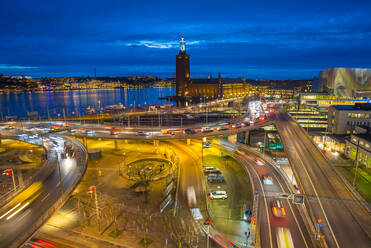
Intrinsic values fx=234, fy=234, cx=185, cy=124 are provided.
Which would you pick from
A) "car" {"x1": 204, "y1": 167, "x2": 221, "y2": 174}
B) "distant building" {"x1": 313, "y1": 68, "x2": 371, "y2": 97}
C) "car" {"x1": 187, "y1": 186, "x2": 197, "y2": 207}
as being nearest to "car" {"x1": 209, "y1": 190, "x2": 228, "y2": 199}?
"car" {"x1": 187, "y1": 186, "x2": 197, "y2": 207}

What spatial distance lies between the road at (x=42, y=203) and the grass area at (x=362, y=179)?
114 ft

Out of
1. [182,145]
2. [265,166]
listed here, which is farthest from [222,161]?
[265,166]

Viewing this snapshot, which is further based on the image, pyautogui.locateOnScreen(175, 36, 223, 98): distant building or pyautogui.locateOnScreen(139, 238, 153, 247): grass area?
pyautogui.locateOnScreen(175, 36, 223, 98): distant building

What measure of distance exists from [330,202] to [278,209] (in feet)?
15.7

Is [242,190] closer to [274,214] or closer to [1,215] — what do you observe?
[274,214]

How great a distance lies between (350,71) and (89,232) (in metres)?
111

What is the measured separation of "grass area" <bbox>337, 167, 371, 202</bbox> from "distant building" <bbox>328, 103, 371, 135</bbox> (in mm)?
20473

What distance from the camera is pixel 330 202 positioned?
70.7 feet

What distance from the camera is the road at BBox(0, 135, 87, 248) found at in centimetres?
1531

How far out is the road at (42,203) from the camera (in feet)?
50.2

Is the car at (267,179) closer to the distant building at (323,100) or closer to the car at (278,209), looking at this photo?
the car at (278,209)

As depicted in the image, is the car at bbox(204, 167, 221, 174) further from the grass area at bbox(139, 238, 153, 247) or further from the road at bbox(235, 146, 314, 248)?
the grass area at bbox(139, 238, 153, 247)

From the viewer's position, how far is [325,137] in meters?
52.6

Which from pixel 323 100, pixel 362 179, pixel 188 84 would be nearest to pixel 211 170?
pixel 362 179
